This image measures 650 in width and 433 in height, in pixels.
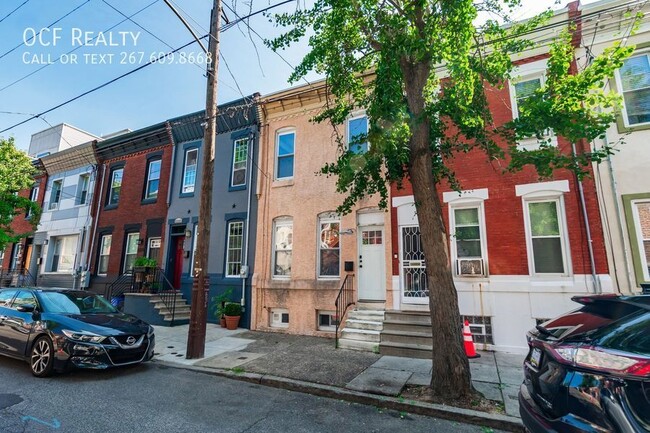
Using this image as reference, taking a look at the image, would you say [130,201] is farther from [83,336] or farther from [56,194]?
[83,336]

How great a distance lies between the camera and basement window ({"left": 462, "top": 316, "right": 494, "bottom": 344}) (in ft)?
26.3

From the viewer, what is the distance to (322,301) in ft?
32.9

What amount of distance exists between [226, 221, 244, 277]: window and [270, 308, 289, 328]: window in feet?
6.74

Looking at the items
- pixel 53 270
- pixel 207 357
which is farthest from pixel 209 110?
pixel 53 270

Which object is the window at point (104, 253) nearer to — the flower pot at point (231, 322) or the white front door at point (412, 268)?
the flower pot at point (231, 322)

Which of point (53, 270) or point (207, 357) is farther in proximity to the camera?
point (53, 270)

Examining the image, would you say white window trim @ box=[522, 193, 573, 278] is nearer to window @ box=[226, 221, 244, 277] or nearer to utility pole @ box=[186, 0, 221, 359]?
utility pole @ box=[186, 0, 221, 359]

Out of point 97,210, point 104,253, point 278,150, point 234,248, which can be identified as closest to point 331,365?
point 234,248

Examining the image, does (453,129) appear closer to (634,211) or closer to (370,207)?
(370,207)

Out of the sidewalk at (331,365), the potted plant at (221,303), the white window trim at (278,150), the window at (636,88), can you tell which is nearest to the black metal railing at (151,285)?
the potted plant at (221,303)

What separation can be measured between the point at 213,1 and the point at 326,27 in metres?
3.82

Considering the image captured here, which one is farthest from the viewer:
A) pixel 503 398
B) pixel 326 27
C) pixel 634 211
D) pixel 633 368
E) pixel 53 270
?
pixel 53 270

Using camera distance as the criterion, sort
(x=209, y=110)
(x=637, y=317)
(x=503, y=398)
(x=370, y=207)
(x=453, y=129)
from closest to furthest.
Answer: (x=637, y=317) < (x=503, y=398) < (x=209, y=110) < (x=453, y=129) < (x=370, y=207)

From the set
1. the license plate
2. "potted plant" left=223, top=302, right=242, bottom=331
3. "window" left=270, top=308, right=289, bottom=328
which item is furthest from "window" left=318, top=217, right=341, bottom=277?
the license plate
